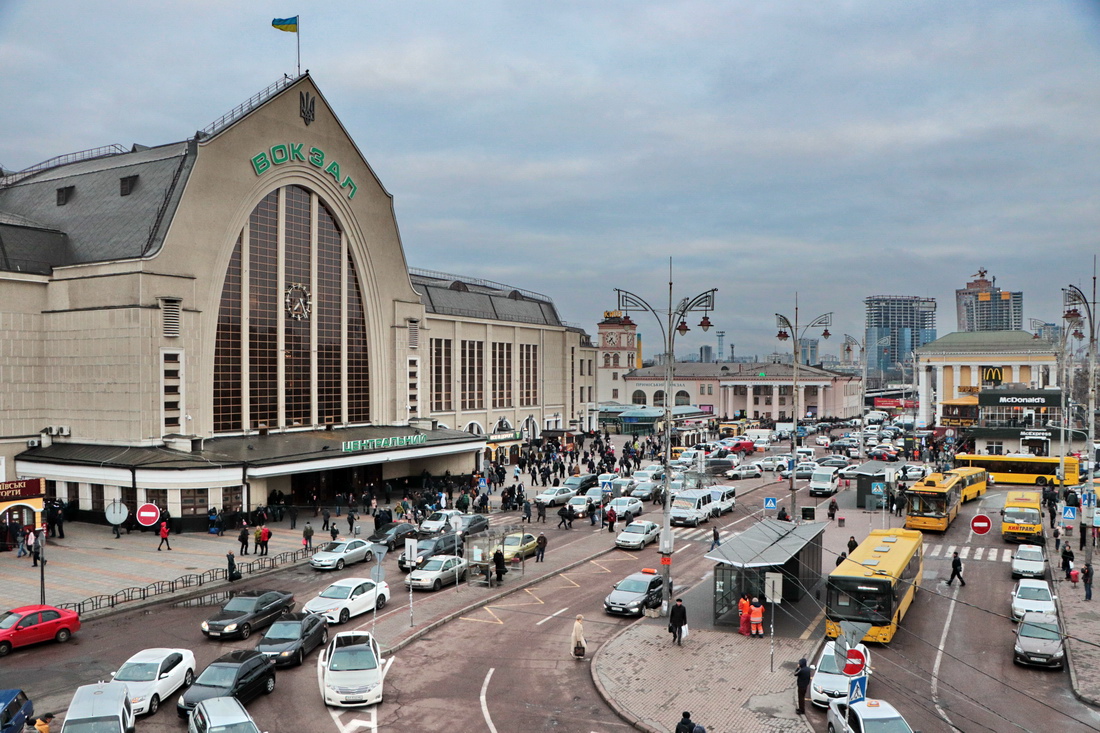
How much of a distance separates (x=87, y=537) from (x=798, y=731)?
34.7m

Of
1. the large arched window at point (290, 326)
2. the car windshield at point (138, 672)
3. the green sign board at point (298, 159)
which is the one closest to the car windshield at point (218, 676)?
the car windshield at point (138, 672)

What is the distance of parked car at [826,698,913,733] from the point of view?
53.3 feet

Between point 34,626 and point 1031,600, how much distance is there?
96.6 feet

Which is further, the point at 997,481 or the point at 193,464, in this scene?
the point at 997,481

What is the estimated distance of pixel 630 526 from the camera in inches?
1523

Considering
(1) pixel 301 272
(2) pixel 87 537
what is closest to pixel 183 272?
(1) pixel 301 272

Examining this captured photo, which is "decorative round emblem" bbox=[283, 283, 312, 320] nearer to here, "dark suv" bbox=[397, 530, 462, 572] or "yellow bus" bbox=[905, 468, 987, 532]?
"dark suv" bbox=[397, 530, 462, 572]

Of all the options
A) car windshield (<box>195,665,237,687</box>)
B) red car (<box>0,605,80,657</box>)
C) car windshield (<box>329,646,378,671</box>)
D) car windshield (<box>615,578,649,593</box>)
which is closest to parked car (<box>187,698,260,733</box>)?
car windshield (<box>195,665,237,687</box>)

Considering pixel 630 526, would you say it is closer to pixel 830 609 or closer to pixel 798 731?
pixel 830 609

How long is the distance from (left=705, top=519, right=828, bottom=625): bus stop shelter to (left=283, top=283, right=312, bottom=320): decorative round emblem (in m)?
33.5

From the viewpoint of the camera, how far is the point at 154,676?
19312 millimetres

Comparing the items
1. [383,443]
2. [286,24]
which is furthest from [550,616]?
[286,24]

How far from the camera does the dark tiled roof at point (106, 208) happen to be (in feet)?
150

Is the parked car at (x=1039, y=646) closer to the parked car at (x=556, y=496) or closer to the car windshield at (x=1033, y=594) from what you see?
the car windshield at (x=1033, y=594)
